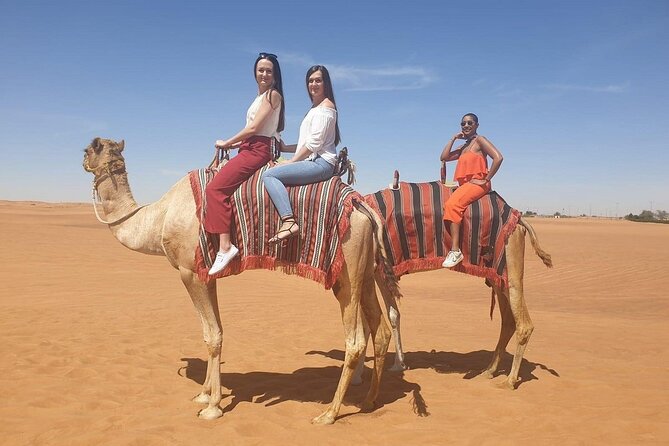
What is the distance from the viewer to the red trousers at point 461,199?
5.48 meters

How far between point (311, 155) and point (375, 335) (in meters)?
1.99

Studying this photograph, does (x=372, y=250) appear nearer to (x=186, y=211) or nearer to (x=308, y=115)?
(x=308, y=115)

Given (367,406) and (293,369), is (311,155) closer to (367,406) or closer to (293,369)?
(367,406)

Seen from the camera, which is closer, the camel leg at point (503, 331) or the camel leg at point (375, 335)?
the camel leg at point (375, 335)

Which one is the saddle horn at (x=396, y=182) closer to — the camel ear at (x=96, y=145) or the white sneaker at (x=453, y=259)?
the white sneaker at (x=453, y=259)

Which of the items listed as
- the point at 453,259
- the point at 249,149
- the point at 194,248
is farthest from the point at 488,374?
the point at 249,149

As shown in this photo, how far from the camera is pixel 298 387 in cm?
553

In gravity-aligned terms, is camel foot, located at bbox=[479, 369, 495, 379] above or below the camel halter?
below

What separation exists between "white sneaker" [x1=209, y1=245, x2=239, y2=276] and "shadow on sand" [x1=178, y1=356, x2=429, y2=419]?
1492 mm

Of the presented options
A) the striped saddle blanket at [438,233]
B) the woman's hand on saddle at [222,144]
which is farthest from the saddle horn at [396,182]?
the woman's hand on saddle at [222,144]

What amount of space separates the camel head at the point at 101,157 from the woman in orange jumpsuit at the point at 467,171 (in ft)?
12.3

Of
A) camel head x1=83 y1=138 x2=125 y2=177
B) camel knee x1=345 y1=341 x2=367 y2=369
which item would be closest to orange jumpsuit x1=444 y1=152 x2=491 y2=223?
camel knee x1=345 y1=341 x2=367 y2=369

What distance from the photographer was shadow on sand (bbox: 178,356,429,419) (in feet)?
16.6

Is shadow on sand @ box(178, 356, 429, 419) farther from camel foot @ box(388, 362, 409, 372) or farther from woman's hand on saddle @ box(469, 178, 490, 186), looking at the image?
woman's hand on saddle @ box(469, 178, 490, 186)
